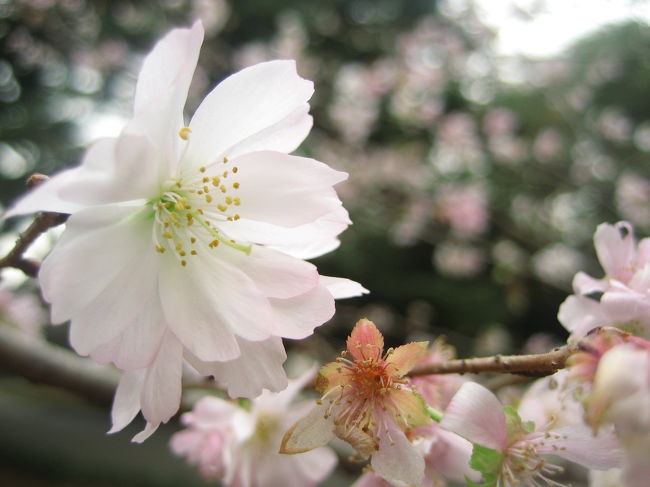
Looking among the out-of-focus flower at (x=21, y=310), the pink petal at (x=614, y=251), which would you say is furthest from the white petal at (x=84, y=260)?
the out-of-focus flower at (x=21, y=310)

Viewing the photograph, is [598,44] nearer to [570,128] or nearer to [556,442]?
[570,128]

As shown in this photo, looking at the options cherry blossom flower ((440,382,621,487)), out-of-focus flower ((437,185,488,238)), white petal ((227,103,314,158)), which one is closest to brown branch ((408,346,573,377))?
cherry blossom flower ((440,382,621,487))

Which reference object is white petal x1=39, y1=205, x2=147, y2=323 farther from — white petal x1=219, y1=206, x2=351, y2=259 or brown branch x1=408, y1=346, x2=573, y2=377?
brown branch x1=408, y1=346, x2=573, y2=377

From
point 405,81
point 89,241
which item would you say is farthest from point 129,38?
point 89,241

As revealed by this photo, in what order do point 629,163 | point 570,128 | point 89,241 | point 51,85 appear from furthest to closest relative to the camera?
point 570,128 → point 629,163 → point 51,85 → point 89,241

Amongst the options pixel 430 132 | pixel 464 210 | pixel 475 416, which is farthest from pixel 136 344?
pixel 430 132

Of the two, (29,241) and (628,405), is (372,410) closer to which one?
(628,405)
